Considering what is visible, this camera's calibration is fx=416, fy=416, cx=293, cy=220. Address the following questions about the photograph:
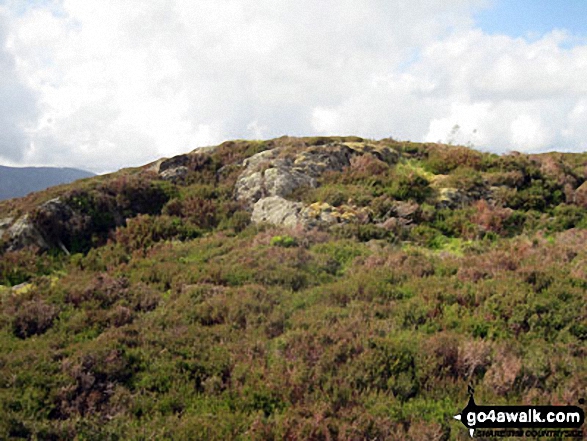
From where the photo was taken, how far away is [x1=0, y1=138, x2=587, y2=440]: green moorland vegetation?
571 cm

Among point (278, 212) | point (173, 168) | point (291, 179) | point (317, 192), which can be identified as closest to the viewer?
point (278, 212)

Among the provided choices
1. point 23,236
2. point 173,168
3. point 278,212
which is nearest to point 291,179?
point 278,212

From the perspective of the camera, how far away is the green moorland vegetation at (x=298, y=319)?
18.7 feet

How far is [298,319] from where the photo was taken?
819 cm

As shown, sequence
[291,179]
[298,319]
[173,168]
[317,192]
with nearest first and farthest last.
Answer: [298,319] < [317,192] < [291,179] < [173,168]

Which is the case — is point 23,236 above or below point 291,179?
below

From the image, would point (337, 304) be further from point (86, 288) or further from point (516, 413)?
point (86, 288)

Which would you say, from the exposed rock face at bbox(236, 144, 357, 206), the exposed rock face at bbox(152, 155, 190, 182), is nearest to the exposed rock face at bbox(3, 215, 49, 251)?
the exposed rock face at bbox(152, 155, 190, 182)

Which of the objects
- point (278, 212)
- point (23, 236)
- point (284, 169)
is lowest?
point (23, 236)

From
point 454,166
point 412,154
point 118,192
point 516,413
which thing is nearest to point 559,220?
point 454,166

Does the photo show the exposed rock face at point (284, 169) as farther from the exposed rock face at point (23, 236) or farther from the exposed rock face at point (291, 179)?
the exposed rock face at point (23, 236)

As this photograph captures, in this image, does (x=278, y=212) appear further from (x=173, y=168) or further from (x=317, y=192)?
(x=173, y=168)

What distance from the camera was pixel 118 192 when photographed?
59.1 feet

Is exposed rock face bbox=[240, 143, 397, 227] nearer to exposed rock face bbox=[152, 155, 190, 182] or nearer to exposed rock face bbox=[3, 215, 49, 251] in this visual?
exposed rock face bbox=[152, 155, 190, 182]
